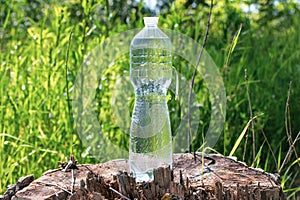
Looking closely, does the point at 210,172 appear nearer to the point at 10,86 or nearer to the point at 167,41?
the point at 167,41

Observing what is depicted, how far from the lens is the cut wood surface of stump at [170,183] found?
1831mm

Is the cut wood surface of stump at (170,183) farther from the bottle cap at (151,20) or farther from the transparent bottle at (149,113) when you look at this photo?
the bottle cap at (151,20)

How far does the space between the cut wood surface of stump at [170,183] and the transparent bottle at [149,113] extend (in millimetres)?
102

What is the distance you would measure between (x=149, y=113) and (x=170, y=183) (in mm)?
363

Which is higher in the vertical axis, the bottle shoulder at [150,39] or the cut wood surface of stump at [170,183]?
A: the bottle shoulder at [150,39]

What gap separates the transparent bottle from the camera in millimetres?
2109

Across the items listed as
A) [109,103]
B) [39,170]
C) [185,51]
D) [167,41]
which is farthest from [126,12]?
[167,41]

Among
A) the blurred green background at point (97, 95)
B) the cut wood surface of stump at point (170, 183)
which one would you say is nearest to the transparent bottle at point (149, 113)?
the cut wood surface of stump at point (170, 183)

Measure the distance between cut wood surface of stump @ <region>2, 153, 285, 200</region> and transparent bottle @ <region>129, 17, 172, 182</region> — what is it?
0.10m

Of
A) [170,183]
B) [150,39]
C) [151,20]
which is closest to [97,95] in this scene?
[150,39]

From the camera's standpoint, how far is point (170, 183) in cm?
183

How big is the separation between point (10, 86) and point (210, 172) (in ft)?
5.30

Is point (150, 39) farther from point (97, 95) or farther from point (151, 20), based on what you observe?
point (97, 95)

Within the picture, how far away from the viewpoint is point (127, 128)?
11.3 feet
